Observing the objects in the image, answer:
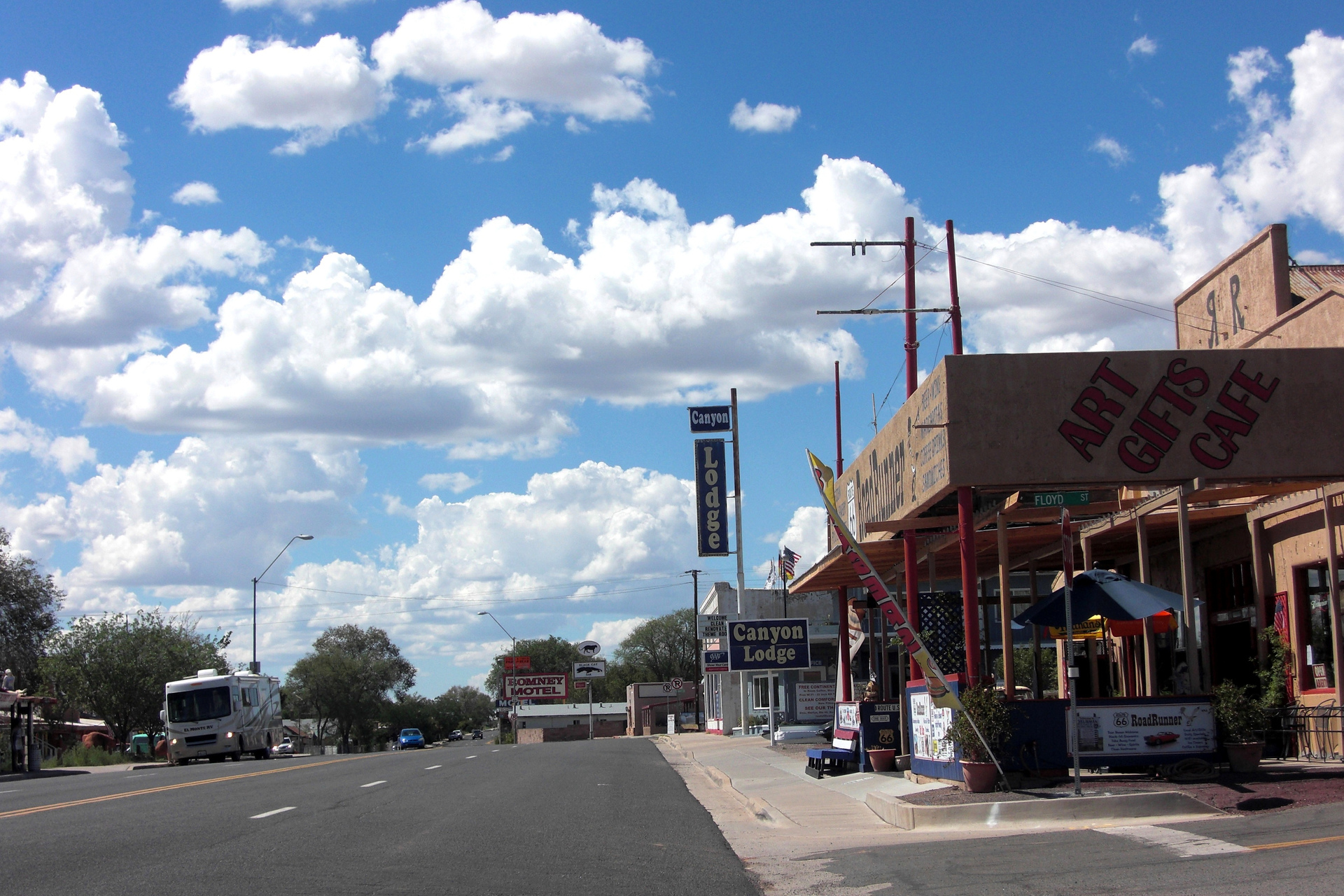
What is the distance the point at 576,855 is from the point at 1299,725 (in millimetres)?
10561

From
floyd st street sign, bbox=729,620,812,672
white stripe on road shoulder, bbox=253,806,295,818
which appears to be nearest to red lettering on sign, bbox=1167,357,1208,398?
white stripe on road shoulder, bbox=253,806,295,818

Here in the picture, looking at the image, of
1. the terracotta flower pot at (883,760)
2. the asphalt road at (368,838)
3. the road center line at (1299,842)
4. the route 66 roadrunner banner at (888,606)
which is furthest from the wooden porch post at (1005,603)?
the road center line at (1299,842)

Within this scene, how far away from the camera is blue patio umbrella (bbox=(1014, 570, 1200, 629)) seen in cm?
1406

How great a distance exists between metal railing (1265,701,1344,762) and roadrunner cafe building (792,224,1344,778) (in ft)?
0.12

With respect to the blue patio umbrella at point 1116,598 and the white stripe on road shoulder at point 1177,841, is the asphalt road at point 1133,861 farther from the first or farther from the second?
the blue patio umbrella at point 1116,598

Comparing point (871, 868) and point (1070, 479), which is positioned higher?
point (1070, 479)

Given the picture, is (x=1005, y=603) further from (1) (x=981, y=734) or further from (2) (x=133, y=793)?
(2) (x=133, y=793)

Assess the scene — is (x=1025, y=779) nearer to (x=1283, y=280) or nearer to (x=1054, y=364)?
(x=1054, y=364)

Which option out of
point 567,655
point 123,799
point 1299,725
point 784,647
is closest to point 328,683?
point 567,655

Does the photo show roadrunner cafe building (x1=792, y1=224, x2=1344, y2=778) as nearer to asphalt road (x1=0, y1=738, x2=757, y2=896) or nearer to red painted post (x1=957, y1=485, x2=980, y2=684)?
red painted post (x1=957, y1=485, x2=980, y2=684)

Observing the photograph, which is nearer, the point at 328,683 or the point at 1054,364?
the point at 1054,364

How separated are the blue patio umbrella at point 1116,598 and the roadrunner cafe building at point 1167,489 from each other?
1.17 ft

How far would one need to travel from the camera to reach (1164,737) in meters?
13.3

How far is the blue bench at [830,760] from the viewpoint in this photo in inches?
737
